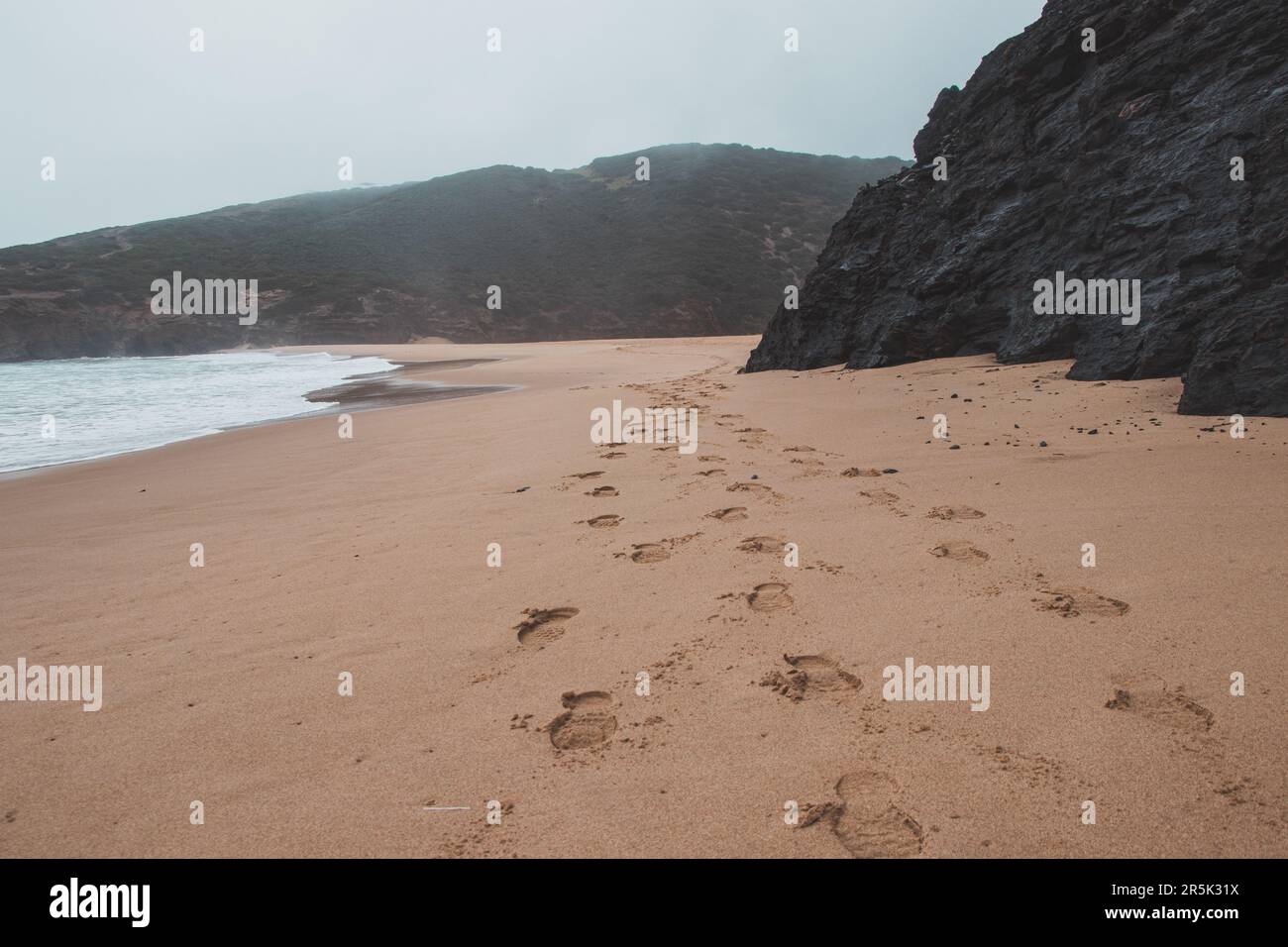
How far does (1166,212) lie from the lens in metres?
7.69

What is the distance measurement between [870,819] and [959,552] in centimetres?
198

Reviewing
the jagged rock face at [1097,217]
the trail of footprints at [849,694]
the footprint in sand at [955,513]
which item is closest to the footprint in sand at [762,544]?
the trail of footprints at [849,694]

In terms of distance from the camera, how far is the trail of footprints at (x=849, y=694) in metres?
1.62

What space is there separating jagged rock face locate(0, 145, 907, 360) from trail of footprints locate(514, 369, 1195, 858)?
58060 millimetres

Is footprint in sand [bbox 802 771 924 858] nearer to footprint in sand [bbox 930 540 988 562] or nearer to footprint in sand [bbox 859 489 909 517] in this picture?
footprint in sand [bbox 930 540 988 562]

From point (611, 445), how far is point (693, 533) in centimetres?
275

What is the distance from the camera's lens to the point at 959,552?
3258 millimetres

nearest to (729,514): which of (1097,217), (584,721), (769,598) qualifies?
(769,598)

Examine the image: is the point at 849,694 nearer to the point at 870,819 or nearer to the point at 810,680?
the point at 810,680

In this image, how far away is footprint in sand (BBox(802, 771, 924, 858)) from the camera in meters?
1.56
